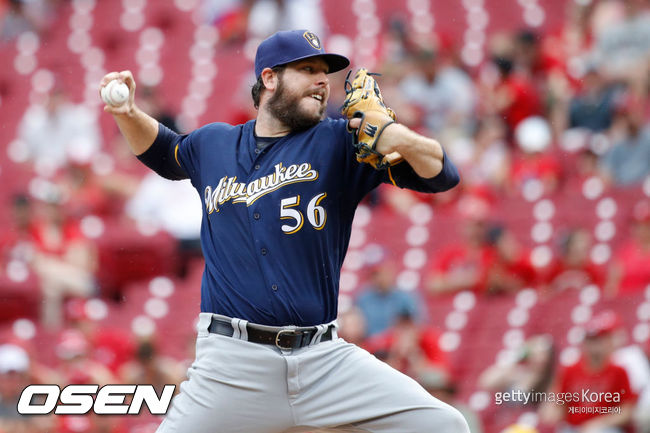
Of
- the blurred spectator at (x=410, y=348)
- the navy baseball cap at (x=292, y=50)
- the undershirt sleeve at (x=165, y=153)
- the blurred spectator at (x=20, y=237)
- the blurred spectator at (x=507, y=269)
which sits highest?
the navy baseball cap at (x=292, y=50)

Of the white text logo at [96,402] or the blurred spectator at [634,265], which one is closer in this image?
the white text logo at [96,402]

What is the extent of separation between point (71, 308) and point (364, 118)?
401 centimetres

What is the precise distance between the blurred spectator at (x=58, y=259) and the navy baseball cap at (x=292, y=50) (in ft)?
13.4

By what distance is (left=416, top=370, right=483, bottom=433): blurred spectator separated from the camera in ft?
16.6

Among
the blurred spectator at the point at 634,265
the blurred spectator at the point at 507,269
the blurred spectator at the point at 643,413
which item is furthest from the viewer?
the blurred spectator at the point at 507,269

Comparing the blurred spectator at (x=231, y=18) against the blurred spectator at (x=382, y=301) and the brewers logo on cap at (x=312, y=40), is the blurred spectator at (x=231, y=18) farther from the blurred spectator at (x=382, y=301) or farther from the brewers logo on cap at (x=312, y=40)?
the brewers logo on cap at (x=312, y=40)

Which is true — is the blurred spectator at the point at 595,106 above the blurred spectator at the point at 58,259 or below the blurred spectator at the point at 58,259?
above

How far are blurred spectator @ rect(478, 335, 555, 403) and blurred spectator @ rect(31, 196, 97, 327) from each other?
3032 mm

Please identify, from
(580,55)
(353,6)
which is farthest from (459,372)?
(353,6)

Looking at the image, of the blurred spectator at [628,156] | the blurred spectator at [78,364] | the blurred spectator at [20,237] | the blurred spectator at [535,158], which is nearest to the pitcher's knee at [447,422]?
the blurred spectator at [78,364]

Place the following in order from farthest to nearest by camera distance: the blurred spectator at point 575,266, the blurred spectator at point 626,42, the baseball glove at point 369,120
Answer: the blurred spectator at point 626,42 < the blurred spectator at point 575,266 < the baseball glove at point 369,120

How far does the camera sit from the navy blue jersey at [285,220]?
297 cm

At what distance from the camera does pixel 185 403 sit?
291cm

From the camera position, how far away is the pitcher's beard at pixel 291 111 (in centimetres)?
313
